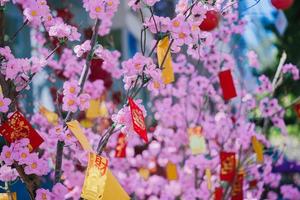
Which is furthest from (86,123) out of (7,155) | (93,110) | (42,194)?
(7,155)

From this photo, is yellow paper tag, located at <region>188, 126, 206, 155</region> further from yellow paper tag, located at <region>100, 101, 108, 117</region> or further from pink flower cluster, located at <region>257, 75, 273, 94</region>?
yellow paper tag, located at <region>100, 101, 108, 117</region>

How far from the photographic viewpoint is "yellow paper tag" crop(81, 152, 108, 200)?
2.21 metres

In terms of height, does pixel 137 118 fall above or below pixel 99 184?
above

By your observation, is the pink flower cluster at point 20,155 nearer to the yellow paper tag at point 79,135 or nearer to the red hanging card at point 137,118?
the yellow paper tag at point 79,135

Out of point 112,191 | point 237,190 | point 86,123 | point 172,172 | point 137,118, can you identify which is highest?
point 86,123

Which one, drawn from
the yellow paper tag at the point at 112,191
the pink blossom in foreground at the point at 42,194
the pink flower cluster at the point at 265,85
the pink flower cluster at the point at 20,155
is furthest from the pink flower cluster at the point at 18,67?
the pink flower cluster at the point at 265,85

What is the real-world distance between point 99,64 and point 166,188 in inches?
60.3

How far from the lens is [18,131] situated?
2402mm

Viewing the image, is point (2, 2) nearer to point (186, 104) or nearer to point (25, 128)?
point (25, 128)

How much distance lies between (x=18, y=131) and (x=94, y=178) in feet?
1.49

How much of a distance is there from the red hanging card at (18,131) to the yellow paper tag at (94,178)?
1.11ft

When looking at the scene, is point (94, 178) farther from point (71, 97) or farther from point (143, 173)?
point (143, 173)

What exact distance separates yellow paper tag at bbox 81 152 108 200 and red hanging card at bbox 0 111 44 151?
34 centimetres

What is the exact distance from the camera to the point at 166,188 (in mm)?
5602
